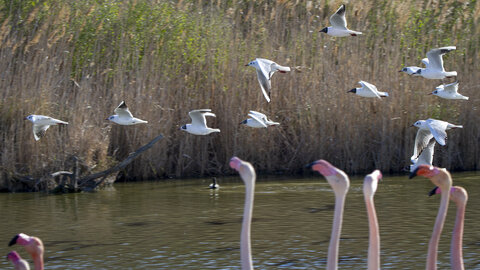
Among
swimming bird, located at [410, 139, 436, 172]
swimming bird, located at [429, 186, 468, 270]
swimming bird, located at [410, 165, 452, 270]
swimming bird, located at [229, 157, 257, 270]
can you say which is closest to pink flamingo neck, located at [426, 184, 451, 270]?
swimming bird, located at [410, 165, 452, 270]

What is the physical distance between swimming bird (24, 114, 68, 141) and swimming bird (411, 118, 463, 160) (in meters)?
4.27

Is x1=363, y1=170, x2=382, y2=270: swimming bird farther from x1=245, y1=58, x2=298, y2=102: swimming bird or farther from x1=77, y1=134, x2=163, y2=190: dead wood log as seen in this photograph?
x1=77, y1=134, x2=163, y2=190: dead wood log

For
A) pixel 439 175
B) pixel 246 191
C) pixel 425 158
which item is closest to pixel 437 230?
pixel 439 175

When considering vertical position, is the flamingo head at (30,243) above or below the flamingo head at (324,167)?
below

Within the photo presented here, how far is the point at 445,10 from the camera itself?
13.4 metres

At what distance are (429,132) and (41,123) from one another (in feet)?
15.8

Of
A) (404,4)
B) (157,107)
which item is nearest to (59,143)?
(157,107)

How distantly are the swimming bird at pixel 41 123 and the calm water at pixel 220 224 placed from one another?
832 mm

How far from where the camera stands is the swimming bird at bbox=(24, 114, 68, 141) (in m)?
10.3

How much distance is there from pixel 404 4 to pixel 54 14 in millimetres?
5482

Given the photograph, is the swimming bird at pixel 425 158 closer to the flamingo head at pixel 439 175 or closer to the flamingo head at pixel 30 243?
the flamingo head at pixel 439 175

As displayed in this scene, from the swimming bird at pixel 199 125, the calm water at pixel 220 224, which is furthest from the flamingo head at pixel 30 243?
the swimming bird at pixel 199 125

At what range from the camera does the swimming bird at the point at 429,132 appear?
931 centimetres

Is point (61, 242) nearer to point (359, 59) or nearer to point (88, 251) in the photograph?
point (88, 251)
